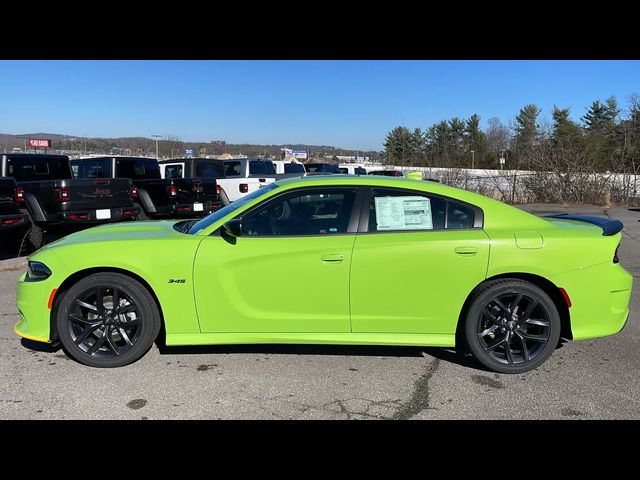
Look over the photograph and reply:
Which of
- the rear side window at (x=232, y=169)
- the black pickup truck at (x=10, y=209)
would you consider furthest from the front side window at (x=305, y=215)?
the rear side window at (x=232, y=169)

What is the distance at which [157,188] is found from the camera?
10875mm

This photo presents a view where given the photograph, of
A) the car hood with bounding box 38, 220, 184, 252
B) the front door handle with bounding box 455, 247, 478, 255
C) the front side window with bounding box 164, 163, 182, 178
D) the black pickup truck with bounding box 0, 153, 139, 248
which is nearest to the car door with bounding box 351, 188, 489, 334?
the front door handle with bounding box 455, 247, 478, 255

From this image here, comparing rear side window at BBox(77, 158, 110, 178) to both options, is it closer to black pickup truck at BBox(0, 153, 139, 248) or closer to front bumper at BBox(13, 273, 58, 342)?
black pickup truck at BBox(0, 153, 139, 248)

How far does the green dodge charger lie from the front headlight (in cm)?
1

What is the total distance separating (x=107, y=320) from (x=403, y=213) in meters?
2.59


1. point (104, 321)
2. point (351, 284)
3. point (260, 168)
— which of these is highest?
point (260, 168)

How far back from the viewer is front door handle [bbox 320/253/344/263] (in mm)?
3607

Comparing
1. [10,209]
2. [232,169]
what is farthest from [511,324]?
[232,169]

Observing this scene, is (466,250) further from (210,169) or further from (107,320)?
(210,169)

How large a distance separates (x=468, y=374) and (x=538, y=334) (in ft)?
2.18

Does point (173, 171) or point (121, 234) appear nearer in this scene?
point (121, 234)
